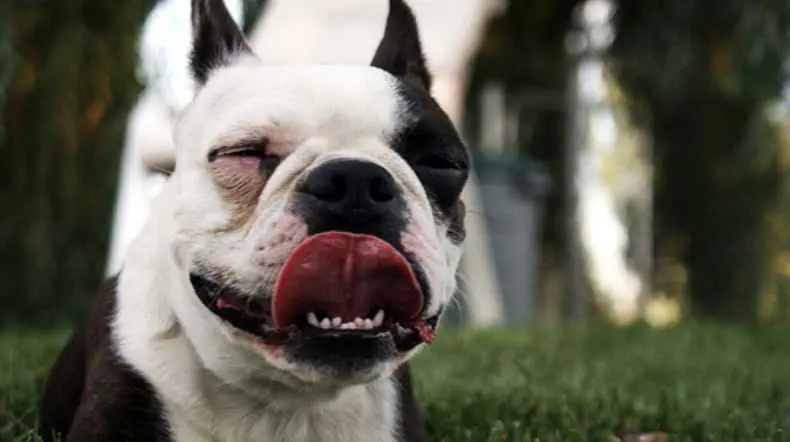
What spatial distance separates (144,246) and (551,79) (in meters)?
8.48

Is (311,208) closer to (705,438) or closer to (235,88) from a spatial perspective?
(235,88)

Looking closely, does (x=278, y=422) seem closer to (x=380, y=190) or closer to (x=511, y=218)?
(x=380, y=190)

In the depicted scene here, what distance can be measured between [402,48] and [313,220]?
0.74 meters

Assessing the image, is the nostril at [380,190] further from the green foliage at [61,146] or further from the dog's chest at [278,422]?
the green foliage at [61,146]

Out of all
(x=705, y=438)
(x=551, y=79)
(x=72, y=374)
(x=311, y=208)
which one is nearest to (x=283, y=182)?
(x=311, y=208)

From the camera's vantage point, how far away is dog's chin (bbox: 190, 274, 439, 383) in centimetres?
167

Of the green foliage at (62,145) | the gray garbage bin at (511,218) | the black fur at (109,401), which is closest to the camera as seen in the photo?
the black fur at (109,401)

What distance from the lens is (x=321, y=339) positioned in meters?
1.68

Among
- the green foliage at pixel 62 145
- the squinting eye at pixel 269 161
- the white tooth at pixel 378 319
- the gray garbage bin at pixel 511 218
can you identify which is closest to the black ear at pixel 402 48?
the squinting eye at pixel 269 161

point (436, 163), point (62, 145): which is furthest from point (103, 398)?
point (62, 145)

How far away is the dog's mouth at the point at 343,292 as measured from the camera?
164 cm

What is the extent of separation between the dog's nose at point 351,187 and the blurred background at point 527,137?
652 mm

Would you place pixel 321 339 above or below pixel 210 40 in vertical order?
below

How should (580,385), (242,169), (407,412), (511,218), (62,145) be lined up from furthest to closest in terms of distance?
(511,218) < (62,145) < (580,385) < (407,412) < (242,169)
